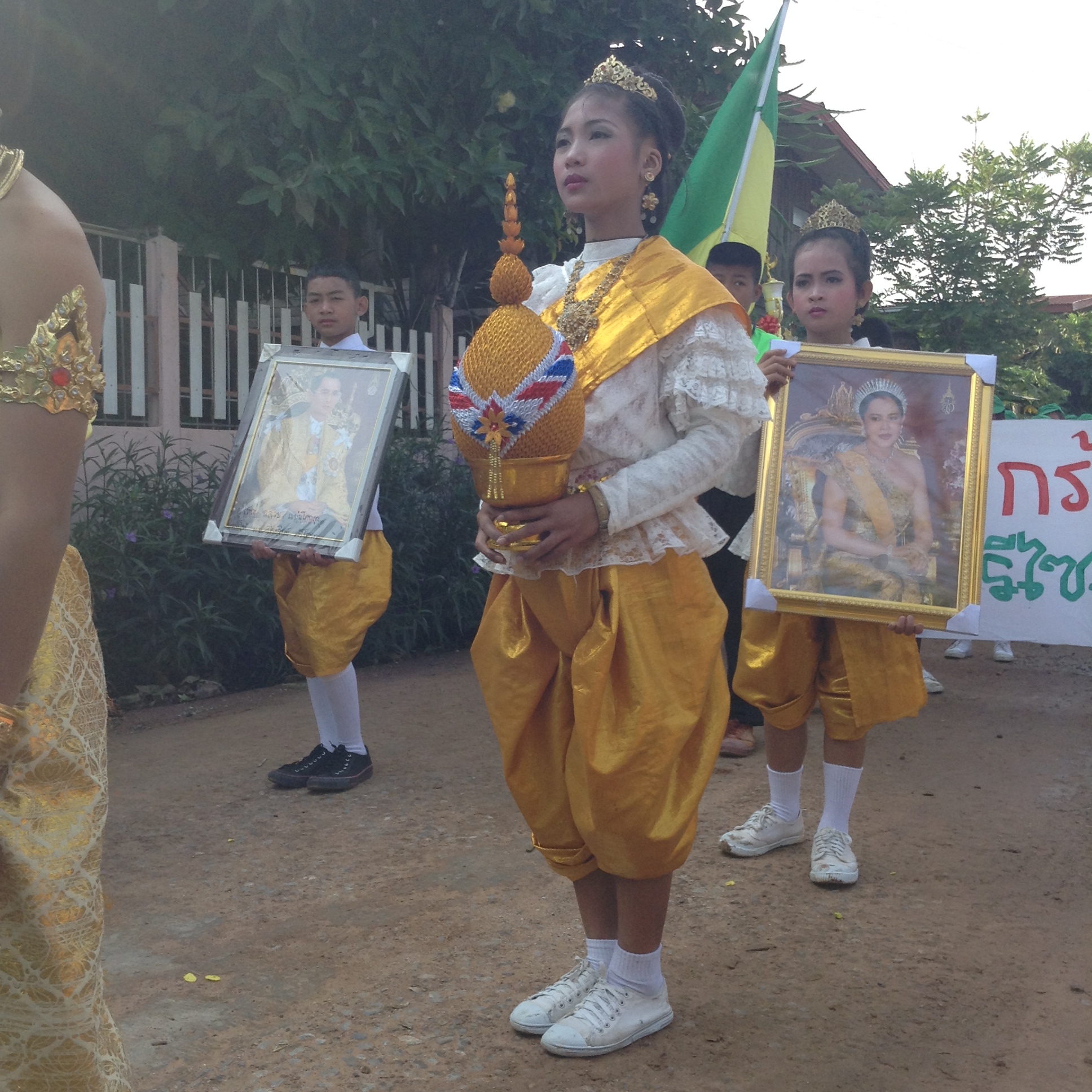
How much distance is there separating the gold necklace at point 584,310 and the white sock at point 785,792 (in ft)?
6.00

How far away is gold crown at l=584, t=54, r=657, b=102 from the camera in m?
2.39

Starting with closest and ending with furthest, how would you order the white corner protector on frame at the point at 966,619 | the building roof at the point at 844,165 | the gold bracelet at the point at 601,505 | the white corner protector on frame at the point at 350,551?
the gold bracelet at the point at 601,505 → the white corner protector on frame at the point at 966,619 → the white corner protector on frame at the point at 350,551 → the building roof at the point at 844,165

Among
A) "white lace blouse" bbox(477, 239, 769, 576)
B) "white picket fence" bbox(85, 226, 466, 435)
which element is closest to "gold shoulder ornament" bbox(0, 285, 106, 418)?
"white lace blouse" bbox(477, 239, 769, 576)

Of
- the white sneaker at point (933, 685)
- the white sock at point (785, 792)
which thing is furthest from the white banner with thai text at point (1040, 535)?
the white sock at point (785, 792)

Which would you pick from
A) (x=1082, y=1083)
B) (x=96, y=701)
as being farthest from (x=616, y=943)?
(x=96, y=701)

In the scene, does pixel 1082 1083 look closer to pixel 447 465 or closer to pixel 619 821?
pixel 619 821

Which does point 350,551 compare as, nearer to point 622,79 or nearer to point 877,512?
point 877,512

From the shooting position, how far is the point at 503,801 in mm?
4258

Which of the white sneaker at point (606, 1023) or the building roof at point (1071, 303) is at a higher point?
the building roof at point (1071, 303)

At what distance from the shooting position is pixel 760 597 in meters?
3.33

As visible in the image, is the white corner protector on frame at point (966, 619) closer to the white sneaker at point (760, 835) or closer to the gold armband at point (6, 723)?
the white sneaker at point (760, 835)

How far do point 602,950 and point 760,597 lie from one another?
3.91 feet

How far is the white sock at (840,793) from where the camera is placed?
348cm

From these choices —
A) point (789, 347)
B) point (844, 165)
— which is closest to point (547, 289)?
point (789, 347)
